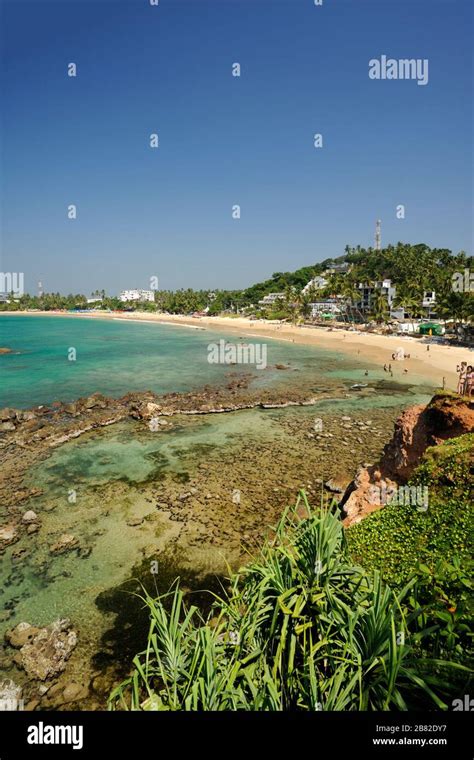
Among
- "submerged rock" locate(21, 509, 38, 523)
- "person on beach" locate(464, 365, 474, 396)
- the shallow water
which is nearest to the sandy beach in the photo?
the shallow water

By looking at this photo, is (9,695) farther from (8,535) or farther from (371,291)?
(371,291)

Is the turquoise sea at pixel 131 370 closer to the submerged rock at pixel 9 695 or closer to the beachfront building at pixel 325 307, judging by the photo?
the submerged rock at pixel 9 695

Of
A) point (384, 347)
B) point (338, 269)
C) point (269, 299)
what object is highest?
point (338, 269)

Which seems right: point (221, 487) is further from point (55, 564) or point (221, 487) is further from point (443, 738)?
point (443, 738)

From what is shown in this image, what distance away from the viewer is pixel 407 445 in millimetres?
14078

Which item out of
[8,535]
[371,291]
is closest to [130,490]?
[8,535]

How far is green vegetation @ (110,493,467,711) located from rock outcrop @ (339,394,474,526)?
274 inches

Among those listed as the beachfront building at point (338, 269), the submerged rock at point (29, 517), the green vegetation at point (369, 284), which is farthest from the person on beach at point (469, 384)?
the beachfront building at point (338, 269)

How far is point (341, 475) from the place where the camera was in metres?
17.1

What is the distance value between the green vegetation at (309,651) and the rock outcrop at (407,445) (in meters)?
6.96

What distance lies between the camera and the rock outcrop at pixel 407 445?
1238 centimetres

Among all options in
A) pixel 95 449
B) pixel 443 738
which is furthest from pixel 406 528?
pixel 95 449

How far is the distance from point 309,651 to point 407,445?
36.5 feet

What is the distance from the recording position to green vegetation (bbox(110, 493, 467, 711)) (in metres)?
3.89
